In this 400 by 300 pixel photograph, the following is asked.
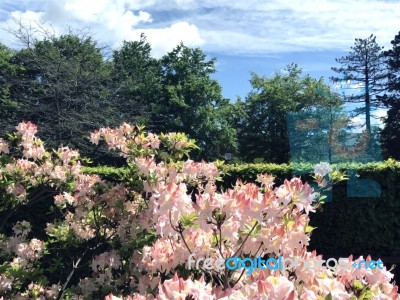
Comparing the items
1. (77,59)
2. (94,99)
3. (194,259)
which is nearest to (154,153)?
(194,259)

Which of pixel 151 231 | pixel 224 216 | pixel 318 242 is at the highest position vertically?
pixel 224 216

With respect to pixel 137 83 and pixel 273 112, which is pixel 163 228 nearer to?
pixel 137 83

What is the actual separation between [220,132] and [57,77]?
34.7 feet

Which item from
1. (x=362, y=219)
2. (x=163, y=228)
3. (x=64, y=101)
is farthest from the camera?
(x=64, y=101)

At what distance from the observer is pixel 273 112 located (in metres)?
28.8

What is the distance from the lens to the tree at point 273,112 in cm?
2725

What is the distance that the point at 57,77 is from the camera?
1653cm

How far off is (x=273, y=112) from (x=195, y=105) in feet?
19.3

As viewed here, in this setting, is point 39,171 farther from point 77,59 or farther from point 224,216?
point 77,59

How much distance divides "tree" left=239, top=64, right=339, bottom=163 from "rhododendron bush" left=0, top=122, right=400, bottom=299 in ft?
74.8

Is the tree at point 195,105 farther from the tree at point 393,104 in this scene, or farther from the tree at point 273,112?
the tree at point 393,104

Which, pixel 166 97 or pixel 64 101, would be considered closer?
pixel 64 101

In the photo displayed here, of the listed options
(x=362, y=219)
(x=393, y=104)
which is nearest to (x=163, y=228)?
(x=362, y=219)

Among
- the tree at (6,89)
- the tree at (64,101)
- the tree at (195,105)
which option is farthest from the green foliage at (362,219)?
the tree at (195,105)
